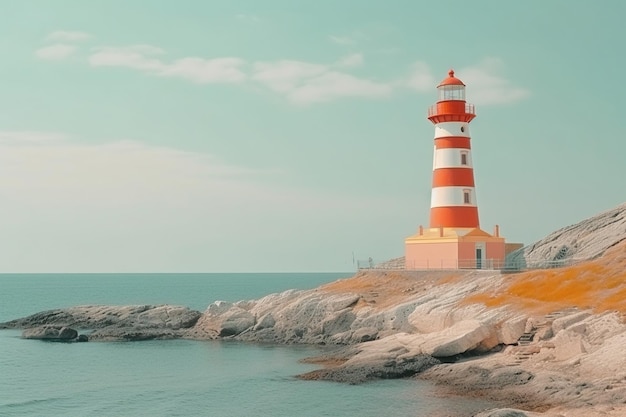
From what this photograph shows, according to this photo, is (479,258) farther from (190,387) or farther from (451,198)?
(190,387)

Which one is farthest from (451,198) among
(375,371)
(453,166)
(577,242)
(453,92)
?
(375,371)

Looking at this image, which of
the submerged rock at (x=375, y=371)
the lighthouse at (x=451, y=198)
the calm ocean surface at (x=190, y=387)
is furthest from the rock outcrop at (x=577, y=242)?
the calm ocean surface at (x=190, y=387)

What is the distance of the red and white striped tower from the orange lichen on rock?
8274 mm

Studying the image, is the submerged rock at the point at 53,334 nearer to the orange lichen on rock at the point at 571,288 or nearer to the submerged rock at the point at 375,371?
the submerged rock at the point at 375,371

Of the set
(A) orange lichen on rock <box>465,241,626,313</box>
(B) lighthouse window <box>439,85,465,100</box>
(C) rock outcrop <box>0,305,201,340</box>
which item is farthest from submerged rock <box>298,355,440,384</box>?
(B) lighthouse window <box>439,85,465,100</box>

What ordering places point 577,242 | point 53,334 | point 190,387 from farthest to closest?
point 53,334
point 577,242
point 190,387

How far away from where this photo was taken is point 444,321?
138ft

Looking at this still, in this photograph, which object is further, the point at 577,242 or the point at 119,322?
the point at 119,322

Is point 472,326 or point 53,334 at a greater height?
point 472,326

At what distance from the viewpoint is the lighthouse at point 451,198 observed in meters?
52.5

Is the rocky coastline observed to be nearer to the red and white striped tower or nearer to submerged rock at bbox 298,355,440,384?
submerged rock at bbox 298,355,440,384

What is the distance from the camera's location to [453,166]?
2094 inches

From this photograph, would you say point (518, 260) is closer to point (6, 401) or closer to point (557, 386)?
point (557, 386)

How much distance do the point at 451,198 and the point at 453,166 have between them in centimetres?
226
